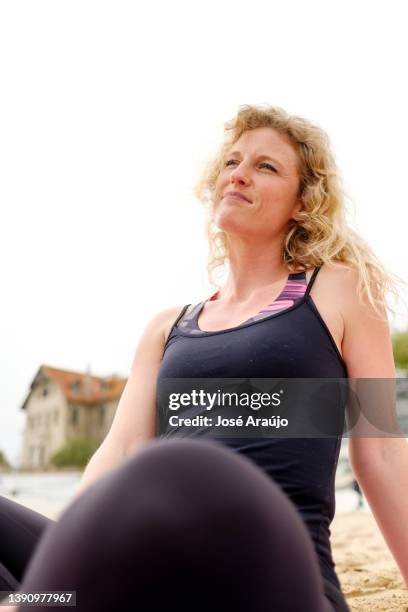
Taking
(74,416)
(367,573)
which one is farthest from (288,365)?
(74,416)

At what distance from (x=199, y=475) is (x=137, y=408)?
0.90 m

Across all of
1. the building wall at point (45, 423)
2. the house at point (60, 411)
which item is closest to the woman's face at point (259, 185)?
the house at point (60, 411)

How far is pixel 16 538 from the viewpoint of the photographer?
1.18 metres

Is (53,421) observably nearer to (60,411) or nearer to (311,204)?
(60,411)

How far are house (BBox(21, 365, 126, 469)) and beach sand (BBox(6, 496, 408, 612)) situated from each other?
18736 mm

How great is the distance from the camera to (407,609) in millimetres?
1851

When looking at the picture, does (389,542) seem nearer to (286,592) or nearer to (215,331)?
(215,331)

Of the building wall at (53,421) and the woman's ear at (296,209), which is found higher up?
the building wall at (53,421)

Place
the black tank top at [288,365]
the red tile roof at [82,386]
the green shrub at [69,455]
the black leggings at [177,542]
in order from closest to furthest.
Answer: the black leggings at [177,542]
the black tank top at [288,365]
the green shrub at [69,455]
the red tile roof at [82,386]

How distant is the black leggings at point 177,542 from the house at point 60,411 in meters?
21.9

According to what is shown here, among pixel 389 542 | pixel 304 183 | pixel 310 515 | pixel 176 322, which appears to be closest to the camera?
pixel 310 515

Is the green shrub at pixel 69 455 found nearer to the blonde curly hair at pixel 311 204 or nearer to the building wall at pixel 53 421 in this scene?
the building wall at pixel 53 421

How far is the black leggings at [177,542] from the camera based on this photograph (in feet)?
2.01

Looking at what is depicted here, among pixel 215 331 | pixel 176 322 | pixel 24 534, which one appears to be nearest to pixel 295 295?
pixel 215 331
